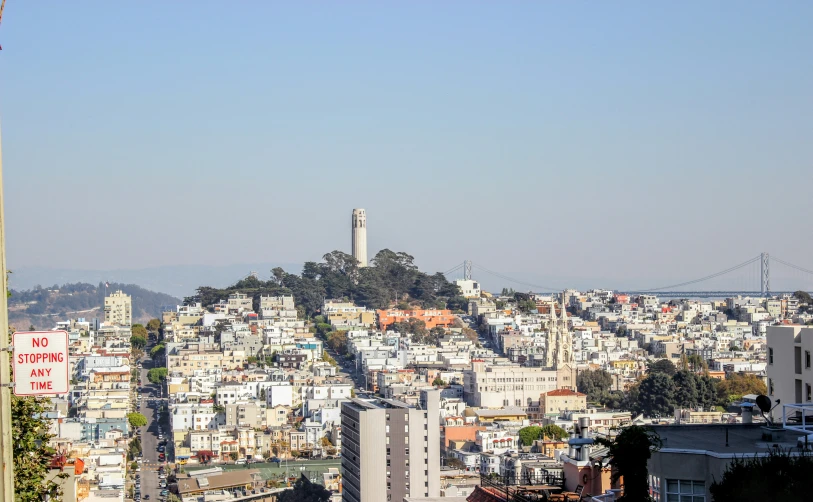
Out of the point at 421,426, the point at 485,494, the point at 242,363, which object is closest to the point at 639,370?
the point at 242,363

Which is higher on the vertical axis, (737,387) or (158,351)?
(158,351)

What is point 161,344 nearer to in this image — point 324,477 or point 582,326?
point 582,326

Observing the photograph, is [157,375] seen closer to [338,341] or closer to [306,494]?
[338,341]

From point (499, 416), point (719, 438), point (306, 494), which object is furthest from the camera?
point (499, 416)

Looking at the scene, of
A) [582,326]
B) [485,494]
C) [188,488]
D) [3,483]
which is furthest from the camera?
[582,326]

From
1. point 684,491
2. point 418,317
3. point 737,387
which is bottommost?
point 737,387

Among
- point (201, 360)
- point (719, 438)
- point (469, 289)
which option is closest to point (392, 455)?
point (719, 438)

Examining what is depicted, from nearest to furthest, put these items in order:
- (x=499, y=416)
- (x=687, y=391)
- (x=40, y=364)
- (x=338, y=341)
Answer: (x=40, y=364) < (x=687, y=391) < (x=499, y=416) < (x=338, y=341)

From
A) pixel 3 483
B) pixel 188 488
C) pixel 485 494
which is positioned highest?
pixel 3 483
